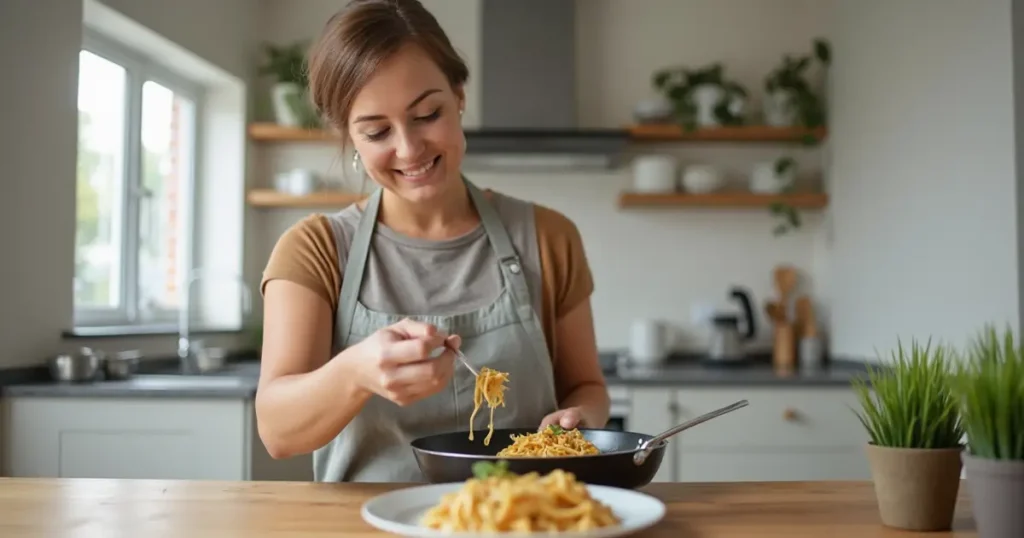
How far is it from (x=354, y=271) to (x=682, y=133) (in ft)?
8.09

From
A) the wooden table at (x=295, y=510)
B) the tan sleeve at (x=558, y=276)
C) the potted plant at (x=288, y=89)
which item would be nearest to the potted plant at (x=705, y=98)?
the potted plant at (x=288, y=89)

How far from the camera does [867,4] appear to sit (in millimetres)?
3381

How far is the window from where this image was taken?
10.3ft

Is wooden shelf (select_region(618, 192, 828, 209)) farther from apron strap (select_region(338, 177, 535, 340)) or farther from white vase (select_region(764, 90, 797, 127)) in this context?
apron strap (select_region(338, 177, 535, 340))

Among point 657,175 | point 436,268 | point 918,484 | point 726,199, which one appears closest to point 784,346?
point 726,199

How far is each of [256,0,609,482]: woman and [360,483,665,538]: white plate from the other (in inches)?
11.0

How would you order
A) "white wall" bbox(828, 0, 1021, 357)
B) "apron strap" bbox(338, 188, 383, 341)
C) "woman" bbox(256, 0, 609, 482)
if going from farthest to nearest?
"white wall" bbox(828, 0, 1021, 357) < "apron strap" bbox(338, 188, 383, 341) < "woman" bbox(256, 0, 609, 482)

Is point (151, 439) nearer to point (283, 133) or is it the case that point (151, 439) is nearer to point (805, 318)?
point (283, 133)

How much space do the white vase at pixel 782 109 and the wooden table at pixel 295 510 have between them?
2783 mm

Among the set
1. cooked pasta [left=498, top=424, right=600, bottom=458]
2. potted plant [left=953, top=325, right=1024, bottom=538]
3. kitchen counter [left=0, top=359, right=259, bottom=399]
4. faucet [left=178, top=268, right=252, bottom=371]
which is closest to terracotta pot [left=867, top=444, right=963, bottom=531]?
potted plant [left=953, top=325, right=1024, bottom=538]

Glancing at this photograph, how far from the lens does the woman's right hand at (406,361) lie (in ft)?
3.59

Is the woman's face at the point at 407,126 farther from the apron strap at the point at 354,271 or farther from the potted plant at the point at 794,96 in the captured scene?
the potted plant at the point at 794,96

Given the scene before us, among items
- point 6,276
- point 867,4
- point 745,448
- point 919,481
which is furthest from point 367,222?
point 867,4

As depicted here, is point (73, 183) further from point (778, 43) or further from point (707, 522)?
point (778, 43)
